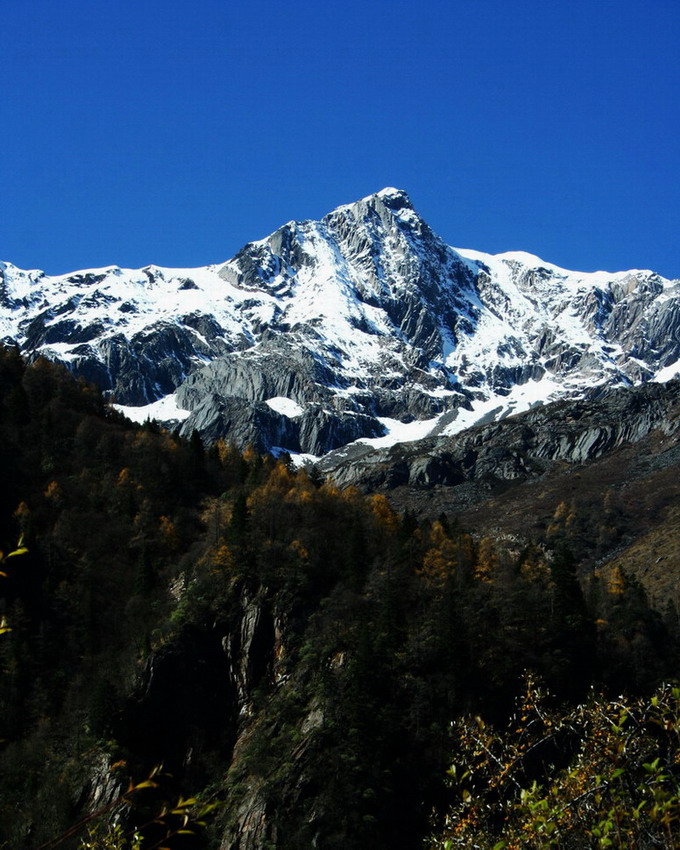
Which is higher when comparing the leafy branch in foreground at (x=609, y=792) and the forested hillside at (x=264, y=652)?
the forested hillside at (x=264, y=652)

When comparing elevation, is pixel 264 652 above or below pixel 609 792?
above

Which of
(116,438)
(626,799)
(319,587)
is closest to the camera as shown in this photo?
(626,799)

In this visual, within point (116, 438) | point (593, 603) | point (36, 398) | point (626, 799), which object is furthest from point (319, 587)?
point (626, 799)

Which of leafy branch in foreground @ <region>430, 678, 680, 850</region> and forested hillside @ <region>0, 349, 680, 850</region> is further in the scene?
forested hillside @ <region>0, 349, 680, 850</region>

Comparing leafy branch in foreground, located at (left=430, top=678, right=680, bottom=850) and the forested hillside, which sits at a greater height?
the forested hillside

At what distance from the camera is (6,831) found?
79500 mm

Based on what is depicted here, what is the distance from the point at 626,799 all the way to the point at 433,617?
82.9 m

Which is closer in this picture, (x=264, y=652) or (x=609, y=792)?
(x=609, y=792)

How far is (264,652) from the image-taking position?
327ft

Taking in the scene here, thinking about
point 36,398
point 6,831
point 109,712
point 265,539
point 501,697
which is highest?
point 36,398

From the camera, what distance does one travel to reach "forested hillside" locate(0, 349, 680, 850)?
80.2m

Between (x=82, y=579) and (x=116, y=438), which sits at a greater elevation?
(x=116, y=438)

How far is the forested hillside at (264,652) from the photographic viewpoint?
80188 mm

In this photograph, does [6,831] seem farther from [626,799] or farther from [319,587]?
[626,799]
